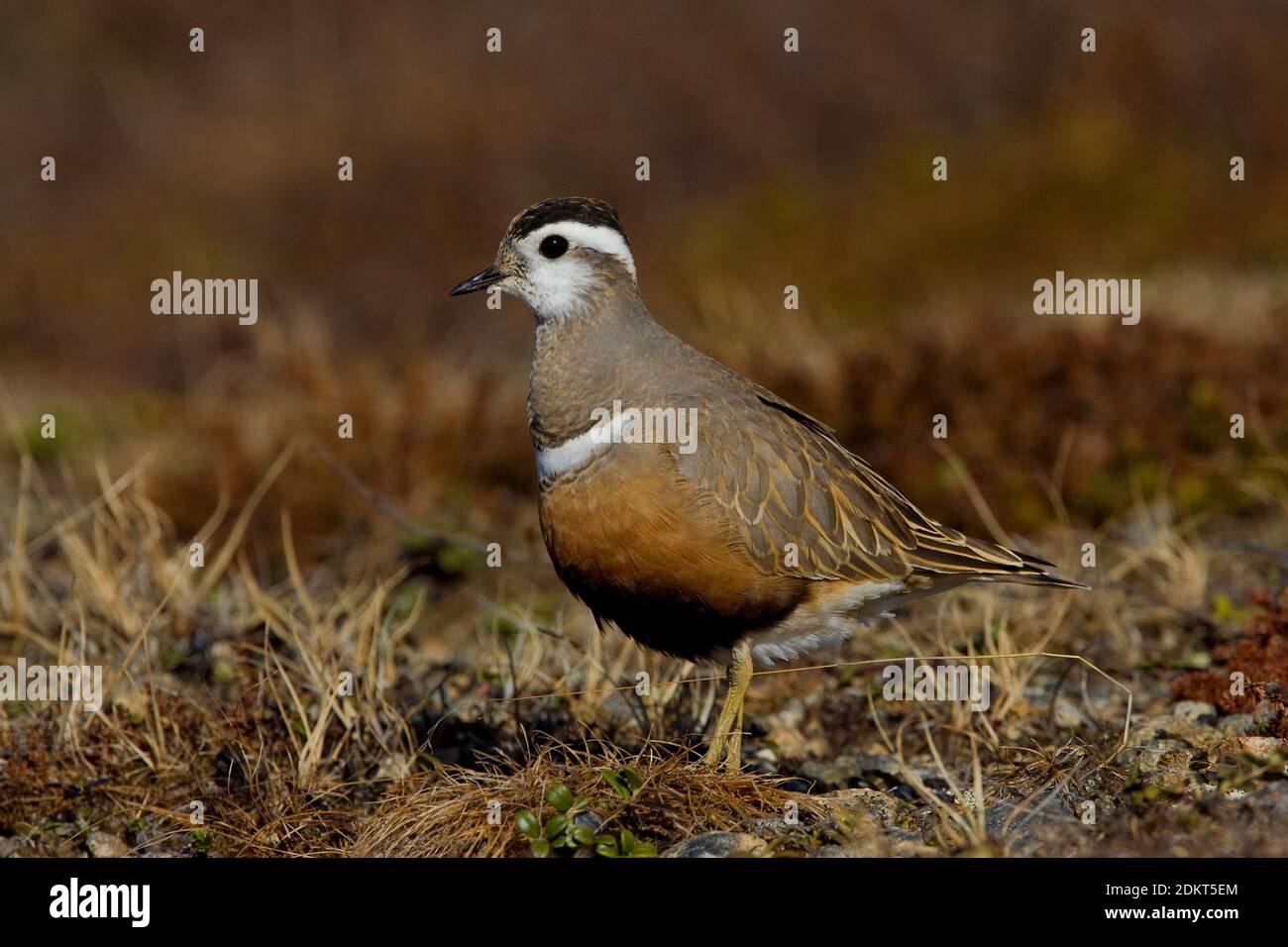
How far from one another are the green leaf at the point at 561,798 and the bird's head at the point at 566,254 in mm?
1847

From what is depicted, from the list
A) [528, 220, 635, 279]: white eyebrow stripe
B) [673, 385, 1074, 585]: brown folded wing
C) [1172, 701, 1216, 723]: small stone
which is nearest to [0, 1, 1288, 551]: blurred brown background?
[673, 385, 1074, 585]: brown folded wing

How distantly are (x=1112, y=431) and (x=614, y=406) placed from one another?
4368 millimetres

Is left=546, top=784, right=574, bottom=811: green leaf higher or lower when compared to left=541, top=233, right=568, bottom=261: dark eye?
lower

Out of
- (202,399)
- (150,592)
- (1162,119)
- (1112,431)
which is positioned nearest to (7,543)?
(150,592)

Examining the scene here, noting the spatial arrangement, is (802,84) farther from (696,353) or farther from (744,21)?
(696,353)

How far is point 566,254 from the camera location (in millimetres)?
5555

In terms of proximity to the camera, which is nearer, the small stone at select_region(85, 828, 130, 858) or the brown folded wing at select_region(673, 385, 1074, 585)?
the small stone at select_region(85, 828, 130, 858)

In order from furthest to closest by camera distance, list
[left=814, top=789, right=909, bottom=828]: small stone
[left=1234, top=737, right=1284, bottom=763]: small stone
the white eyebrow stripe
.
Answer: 1. the white eyebrow stripe
2. [left=1234, top=737, right=1284, bottom=763]: small stone
3. [left=814, top=789, right=909, bottom=828]: small stone

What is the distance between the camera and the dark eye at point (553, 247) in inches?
218

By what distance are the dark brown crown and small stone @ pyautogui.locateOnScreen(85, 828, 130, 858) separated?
262 centimetres

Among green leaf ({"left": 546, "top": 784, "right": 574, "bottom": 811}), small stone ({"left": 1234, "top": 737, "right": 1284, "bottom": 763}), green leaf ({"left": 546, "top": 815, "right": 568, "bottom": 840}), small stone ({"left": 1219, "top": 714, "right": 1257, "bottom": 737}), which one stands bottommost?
green leaf ({"left": 546, "top": 815, "right": 568, "bottom": 840})

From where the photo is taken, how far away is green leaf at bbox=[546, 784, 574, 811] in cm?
459

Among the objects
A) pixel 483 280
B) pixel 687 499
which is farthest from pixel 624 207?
pixel 687 499

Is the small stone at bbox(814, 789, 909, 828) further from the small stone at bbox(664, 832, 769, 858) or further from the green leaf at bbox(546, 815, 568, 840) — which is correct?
the green leaf at bbox(546, 815, 568, 840)
